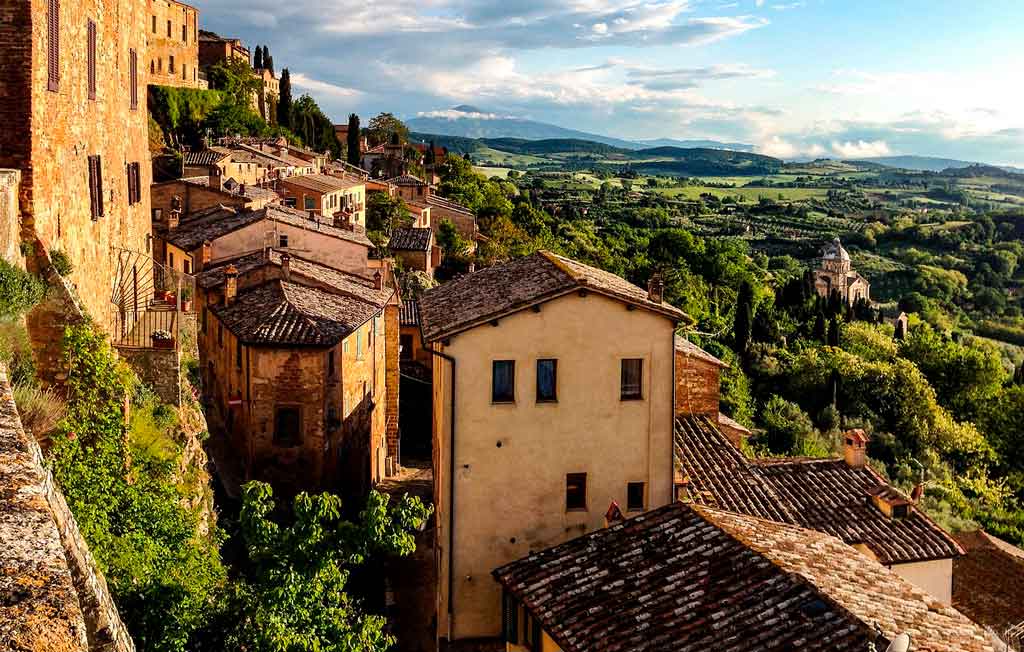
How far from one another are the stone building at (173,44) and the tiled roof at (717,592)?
65.9 meters

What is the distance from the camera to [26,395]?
11.4 metres

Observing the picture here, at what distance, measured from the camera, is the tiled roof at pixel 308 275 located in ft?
93.1

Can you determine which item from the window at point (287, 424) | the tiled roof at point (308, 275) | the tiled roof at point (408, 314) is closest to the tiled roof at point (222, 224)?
the tiled roof at point (308, 275)

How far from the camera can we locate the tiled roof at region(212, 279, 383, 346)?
2445 centimetres

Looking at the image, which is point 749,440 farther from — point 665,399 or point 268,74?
point 268,74

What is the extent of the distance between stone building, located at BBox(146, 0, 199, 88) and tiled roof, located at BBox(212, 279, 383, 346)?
50021 millimetres

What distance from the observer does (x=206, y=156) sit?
51562 mm

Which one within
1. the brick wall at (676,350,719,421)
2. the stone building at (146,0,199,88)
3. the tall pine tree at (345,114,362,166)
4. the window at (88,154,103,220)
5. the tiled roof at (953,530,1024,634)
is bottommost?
the tiled roof at (953,530,1024,634)

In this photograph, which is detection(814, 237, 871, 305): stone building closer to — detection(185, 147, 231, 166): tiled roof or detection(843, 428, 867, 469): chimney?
detection(185, 147, 231, 166): tiled roof

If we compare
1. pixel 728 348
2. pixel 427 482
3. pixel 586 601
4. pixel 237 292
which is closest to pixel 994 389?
pixel 728 348

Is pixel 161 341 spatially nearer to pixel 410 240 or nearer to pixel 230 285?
pixel 230 285

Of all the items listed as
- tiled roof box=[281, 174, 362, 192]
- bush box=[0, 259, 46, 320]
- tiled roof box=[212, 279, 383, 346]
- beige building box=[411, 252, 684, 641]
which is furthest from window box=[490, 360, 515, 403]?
tiled roof box=[281, 174, 362, 192]

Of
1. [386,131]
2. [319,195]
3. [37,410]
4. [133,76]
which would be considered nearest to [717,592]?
[37,410]

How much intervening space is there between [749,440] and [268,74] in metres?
73.4
